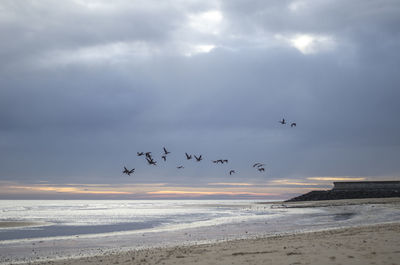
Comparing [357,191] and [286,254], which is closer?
[286,254]

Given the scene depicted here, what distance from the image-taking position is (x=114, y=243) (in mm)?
22266

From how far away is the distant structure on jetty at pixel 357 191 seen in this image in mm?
79500

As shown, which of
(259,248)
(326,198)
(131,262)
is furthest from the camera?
(326,198)

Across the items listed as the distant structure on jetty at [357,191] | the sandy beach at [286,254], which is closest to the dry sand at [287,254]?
the sandy beach at [286,254]

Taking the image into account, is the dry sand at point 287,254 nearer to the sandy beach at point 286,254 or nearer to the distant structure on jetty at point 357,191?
the sandy beach at point 286,254

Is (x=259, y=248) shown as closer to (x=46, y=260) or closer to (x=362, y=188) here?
(x=46, y=260)

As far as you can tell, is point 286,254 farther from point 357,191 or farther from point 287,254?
point 357,191

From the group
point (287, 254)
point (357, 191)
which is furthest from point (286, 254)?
point (357, 191)

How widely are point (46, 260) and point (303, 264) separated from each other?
36.6ft

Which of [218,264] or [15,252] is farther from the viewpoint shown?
[15,252]

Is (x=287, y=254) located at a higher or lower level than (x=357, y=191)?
higher

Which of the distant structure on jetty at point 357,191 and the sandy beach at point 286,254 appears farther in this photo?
the distant structure on jetty at point 357,191

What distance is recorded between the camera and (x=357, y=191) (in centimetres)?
8181

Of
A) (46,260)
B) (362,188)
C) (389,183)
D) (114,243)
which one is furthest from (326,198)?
(46,260)
